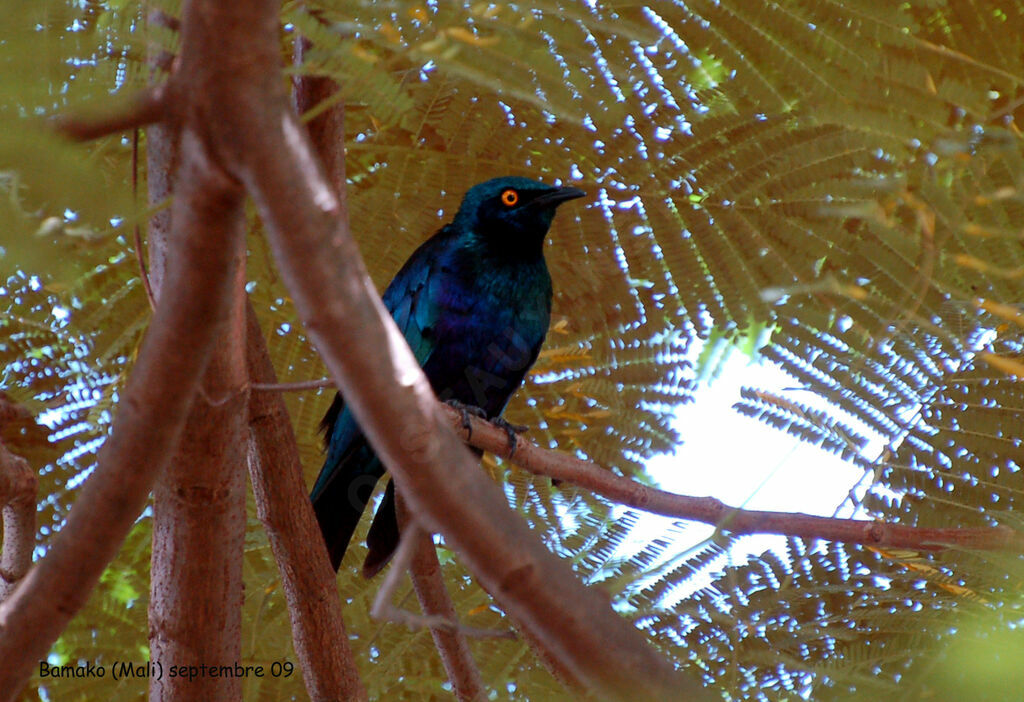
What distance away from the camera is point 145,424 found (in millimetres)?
1665

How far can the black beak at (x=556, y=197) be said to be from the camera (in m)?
3.80

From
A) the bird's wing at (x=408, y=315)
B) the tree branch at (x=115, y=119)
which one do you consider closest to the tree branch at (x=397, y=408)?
the tree branch at (x=115, y=119)

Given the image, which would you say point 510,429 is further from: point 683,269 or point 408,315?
point 408,315

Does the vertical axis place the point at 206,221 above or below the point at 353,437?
below

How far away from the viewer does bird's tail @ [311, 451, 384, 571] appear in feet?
13.5

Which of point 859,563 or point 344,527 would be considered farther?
point 344,527

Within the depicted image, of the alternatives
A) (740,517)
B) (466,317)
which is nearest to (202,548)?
(740,517)

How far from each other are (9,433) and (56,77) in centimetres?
269

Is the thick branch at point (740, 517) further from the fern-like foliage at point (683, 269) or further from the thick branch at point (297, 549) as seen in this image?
the thick branch at point (297, 549)

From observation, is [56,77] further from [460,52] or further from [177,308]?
[460,52]

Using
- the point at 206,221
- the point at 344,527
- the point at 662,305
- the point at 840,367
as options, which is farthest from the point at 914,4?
the point at 344,527

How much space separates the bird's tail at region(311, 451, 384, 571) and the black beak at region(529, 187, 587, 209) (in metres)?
1.20

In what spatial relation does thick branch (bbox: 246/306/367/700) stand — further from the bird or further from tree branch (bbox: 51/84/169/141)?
tree branch (bbox: 51/84/169/141)

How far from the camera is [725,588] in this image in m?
3.01
